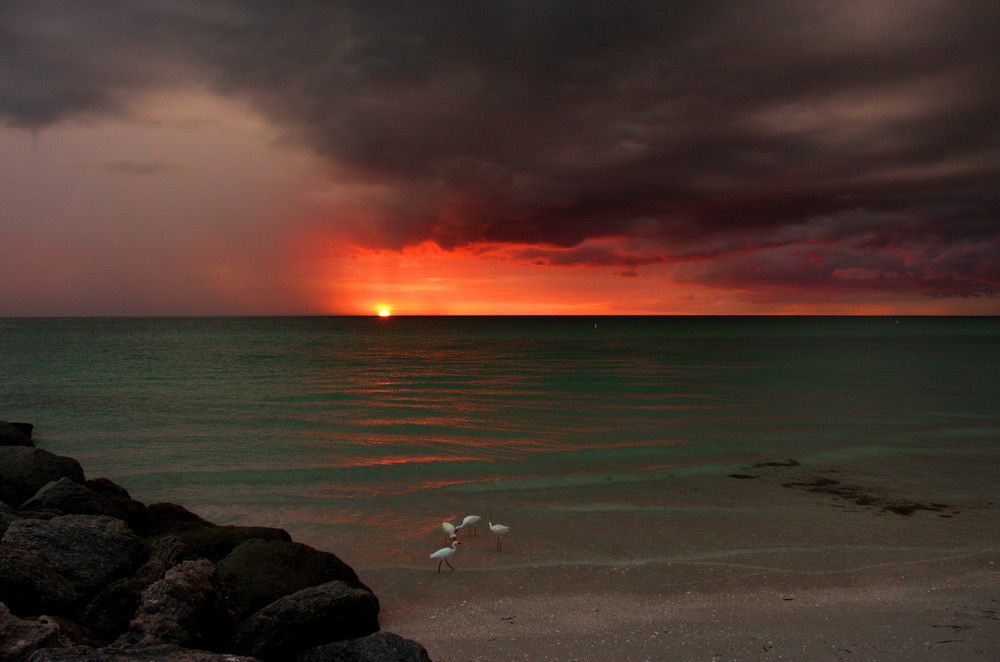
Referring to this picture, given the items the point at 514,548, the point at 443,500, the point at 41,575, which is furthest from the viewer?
the point at 443,500

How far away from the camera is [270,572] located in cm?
658

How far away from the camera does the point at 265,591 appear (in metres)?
6.33

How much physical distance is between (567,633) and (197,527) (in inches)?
252

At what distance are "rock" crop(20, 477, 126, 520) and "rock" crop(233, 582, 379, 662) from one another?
4646mm

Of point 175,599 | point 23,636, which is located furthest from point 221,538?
point 23,636

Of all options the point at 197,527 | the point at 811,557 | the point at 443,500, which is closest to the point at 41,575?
the point at 197,527

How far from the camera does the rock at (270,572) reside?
626cm

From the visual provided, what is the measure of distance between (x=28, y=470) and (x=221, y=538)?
5.52m

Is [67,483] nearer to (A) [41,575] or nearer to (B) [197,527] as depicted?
(B) [197,527]

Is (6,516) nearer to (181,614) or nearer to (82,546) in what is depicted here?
(82,546)

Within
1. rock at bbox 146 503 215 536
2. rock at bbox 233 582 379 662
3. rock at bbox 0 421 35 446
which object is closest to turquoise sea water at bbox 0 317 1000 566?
rock at bbox 0 421 35 446

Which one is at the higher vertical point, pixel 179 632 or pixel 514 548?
pixel 179 632

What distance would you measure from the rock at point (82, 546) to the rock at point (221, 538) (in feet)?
2.22

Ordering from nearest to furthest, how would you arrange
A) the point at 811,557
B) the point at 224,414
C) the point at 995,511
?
1. the point at 811,557
2. the point at 995,511
3. the point at 224,414
